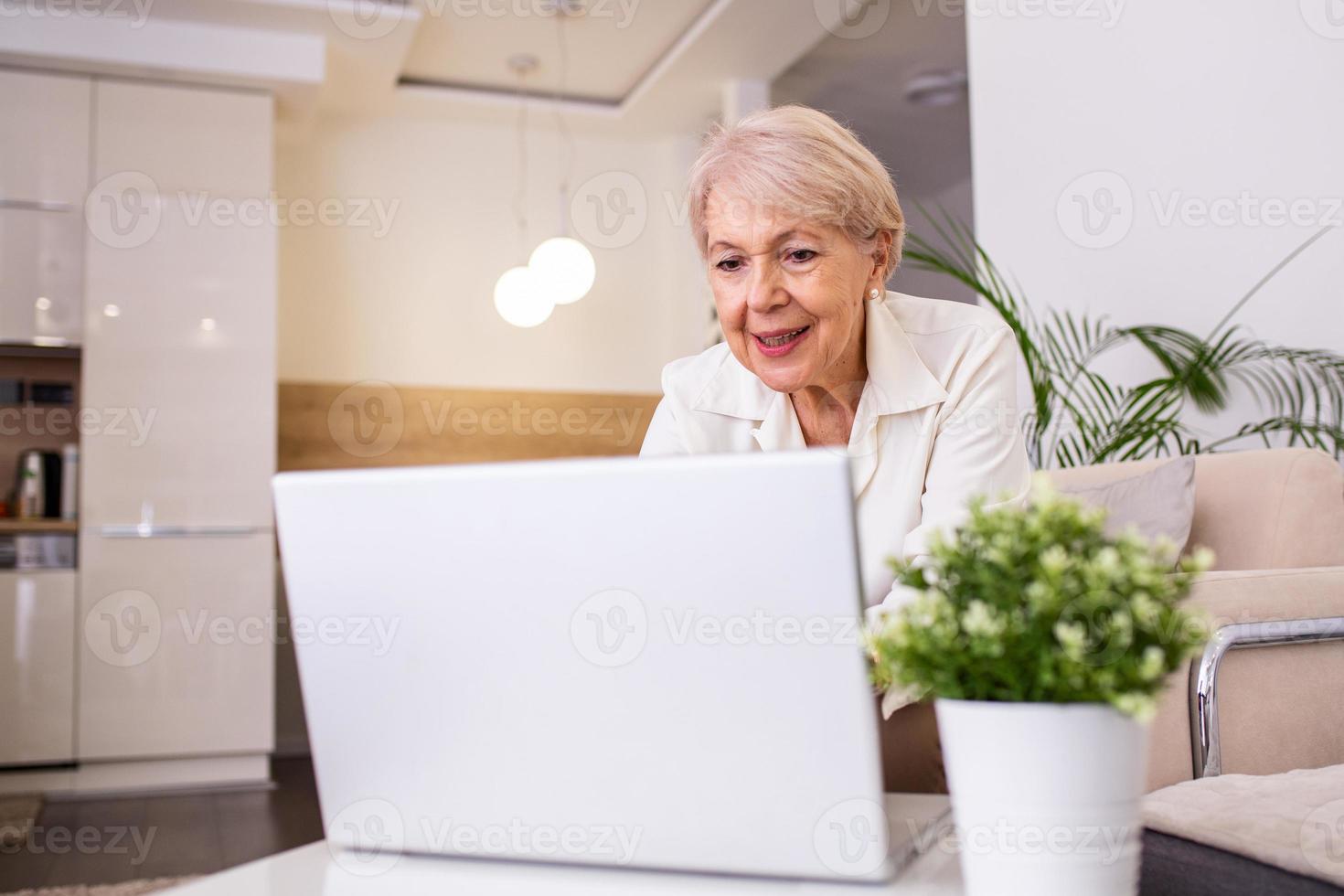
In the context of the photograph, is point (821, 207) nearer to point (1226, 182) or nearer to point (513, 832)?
point (513, 832)

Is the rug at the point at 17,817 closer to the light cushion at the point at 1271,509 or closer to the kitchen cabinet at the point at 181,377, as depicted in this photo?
the kitchen cabinet at the point at 181,377

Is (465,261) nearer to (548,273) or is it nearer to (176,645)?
(548,273)

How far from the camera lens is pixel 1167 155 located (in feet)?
9.25

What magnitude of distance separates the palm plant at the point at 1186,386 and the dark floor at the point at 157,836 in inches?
96.0

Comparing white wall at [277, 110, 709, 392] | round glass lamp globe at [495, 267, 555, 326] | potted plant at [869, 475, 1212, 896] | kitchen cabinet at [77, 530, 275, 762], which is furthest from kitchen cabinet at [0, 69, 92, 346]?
potted plant at [869, 475, 1212, 896]

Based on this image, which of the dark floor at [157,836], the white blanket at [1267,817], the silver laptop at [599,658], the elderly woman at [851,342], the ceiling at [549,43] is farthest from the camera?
the ceiling at [549,43]

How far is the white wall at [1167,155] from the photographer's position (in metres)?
2.46

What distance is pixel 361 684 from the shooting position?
84 centimetres

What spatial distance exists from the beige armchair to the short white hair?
585 mm

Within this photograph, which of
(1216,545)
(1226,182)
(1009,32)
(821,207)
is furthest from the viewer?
(1009,32)

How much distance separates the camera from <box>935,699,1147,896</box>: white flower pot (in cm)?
62

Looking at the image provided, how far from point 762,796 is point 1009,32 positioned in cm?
310

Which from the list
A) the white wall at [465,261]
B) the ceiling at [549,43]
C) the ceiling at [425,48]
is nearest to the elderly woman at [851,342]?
the ceiling at [425,48]

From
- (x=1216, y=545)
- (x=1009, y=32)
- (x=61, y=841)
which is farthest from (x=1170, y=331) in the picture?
(x=61, y=841)
